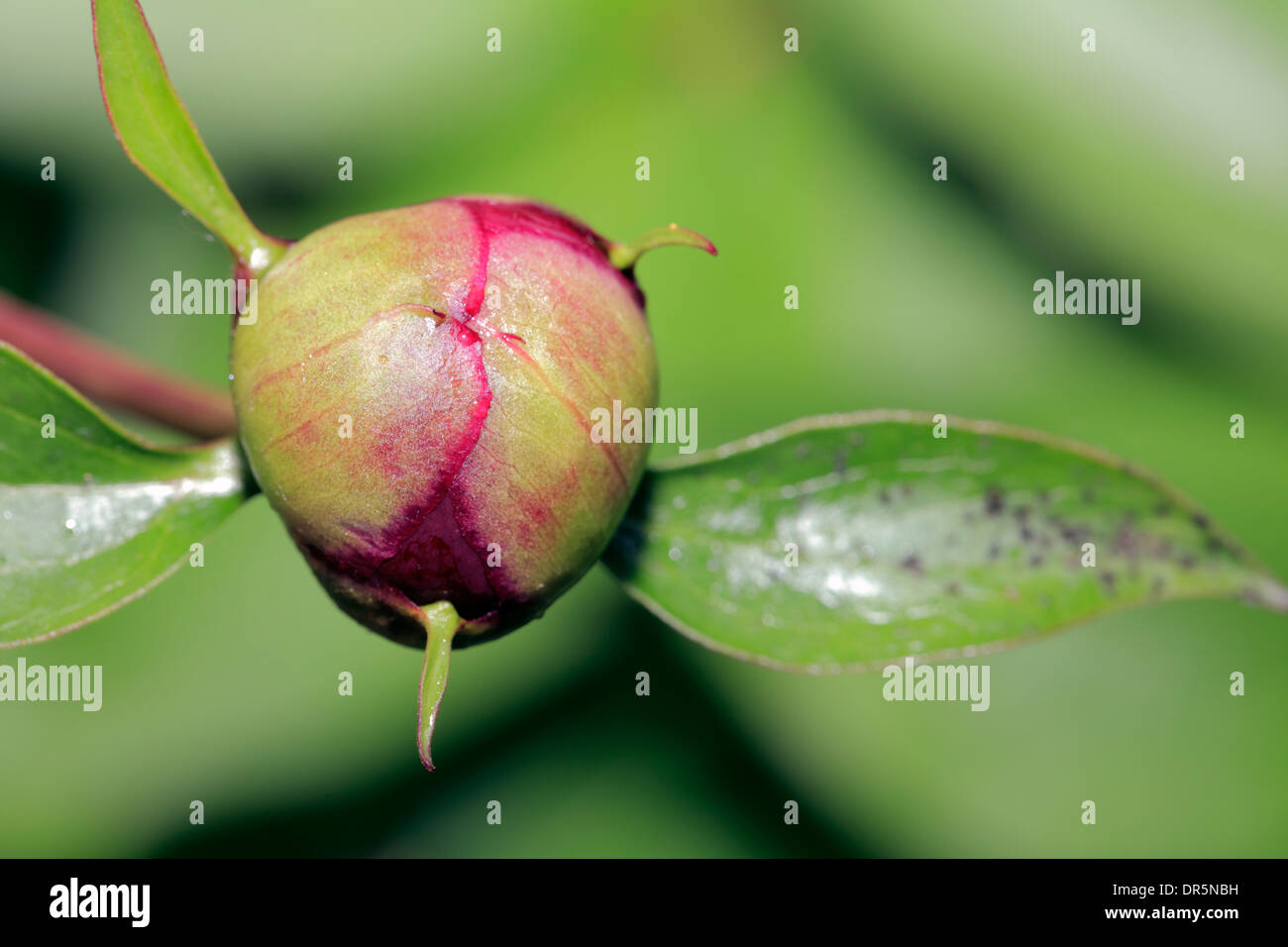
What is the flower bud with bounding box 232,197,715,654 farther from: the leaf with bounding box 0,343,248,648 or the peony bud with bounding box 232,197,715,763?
the leaf with bounding box 0,343,248,648

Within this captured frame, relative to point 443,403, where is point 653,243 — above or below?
above

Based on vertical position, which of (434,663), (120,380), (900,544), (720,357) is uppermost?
(720,357)

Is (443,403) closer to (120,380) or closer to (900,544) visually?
(900,544)

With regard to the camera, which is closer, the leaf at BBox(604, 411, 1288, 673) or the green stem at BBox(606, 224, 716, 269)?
the green stem at BBox(606, 224, 716, 269)

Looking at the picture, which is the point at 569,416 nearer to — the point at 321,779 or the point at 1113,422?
the point at 321,779

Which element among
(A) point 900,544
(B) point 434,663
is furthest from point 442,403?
(A) point 900,544

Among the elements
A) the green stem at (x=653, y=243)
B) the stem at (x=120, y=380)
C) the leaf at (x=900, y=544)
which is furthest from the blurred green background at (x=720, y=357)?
the green stem at (x=653, y=243)

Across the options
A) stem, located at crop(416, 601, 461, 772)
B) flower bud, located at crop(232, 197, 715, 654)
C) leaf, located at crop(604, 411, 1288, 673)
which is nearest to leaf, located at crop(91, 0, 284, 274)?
flower bud, located at crop(232, 197, 715, 654)
